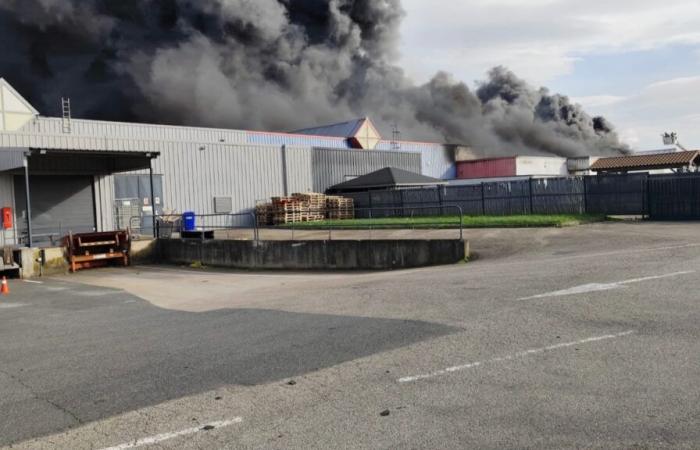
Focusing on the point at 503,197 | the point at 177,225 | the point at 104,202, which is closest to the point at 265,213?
the point at 177,225

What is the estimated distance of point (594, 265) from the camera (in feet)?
39.8

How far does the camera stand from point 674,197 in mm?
25109

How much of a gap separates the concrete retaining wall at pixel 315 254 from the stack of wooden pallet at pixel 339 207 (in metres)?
12.9

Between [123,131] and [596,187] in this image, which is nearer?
[596,187]

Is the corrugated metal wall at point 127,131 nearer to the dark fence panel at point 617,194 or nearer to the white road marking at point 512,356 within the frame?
the dark fence panel at point 617,194

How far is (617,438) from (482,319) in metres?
3.79

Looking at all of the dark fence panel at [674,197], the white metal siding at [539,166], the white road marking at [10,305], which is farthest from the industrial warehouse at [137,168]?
the dark fence panel at [674,197]

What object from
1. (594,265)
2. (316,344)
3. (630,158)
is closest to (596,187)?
(594,265)

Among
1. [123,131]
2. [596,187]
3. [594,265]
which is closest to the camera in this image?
[594,265]

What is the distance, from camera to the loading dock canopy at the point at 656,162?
42328mm

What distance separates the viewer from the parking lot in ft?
14.5

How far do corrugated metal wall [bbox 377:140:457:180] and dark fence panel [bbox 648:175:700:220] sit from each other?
25.9 meters

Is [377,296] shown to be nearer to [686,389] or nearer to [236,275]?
[686,389]

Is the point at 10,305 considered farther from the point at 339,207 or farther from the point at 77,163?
the point at 339,207
